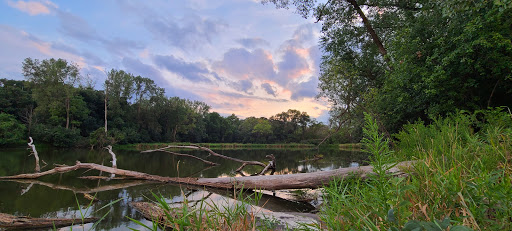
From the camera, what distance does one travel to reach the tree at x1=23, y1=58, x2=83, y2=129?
32350 mm

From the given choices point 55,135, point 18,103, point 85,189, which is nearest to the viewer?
point 85,189

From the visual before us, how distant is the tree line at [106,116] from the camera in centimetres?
3231

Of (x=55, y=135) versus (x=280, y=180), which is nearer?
(x=280, y=180)

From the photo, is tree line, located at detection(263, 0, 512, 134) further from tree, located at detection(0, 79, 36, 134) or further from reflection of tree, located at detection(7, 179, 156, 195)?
tree, located at detection(0, 79, 36, 134)

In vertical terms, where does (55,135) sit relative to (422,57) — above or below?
below

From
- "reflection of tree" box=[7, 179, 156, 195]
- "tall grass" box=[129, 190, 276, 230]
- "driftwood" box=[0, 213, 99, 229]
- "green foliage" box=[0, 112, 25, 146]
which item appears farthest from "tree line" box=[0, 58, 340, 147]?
"tall grass" box=[129, 190, 276, 230]

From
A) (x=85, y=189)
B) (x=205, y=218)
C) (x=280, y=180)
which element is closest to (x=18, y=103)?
(x=85, y=189)

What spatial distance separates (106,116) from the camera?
41188mm

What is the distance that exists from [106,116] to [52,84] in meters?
9.28

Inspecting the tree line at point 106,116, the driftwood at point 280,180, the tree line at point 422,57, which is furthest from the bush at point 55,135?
the tree line at point 422,57

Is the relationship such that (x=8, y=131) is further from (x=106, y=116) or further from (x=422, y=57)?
(x=422, y=57)

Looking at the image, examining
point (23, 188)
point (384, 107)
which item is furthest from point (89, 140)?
point (384, 107)

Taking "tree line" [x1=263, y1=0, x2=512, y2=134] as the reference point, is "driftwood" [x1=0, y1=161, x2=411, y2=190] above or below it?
below

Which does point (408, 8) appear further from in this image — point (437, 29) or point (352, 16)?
point (437, 29)
